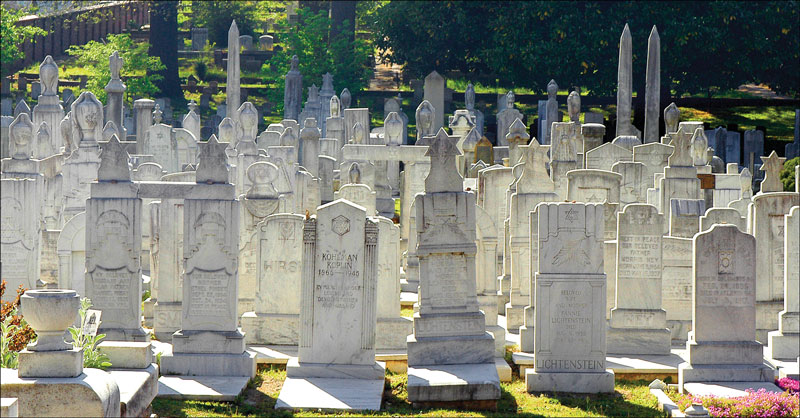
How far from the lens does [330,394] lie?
11516mm

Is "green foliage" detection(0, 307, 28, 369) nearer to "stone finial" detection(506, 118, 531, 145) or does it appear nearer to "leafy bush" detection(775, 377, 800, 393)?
"leafy bush" detection(775, 377, 800, 393)

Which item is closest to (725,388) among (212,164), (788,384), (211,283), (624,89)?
(788,384)

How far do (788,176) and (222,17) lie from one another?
1362 inches

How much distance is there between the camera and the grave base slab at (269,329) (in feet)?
45.2

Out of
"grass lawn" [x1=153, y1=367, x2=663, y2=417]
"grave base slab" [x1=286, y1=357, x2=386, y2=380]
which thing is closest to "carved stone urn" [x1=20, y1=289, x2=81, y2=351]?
"grass lawn" [x1=153, y1=367, x2=663, y2=417]

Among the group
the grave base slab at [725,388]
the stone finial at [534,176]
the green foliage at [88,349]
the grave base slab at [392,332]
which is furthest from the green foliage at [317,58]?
the green foliage at [88,349]

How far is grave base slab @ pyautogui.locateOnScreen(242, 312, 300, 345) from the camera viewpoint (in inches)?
542

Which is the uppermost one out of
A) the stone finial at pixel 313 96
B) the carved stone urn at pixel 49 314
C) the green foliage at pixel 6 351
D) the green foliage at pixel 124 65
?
the green foliage at pixel 124 65

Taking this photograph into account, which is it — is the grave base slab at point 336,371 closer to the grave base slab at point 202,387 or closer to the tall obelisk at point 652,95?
the grave base slab at point 202,387

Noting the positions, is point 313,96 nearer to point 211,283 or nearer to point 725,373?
point 211,283

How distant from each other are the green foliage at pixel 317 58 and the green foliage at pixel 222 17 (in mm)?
9638

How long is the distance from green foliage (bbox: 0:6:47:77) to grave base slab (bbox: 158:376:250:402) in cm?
3090

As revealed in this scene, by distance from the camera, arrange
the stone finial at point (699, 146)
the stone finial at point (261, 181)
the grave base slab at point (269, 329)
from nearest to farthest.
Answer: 1. the grave base slab at point (269, 329)
2. the stone finial at point (261, 181)
3. the stone finial at point (699, 146)

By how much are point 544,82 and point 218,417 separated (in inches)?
1175
